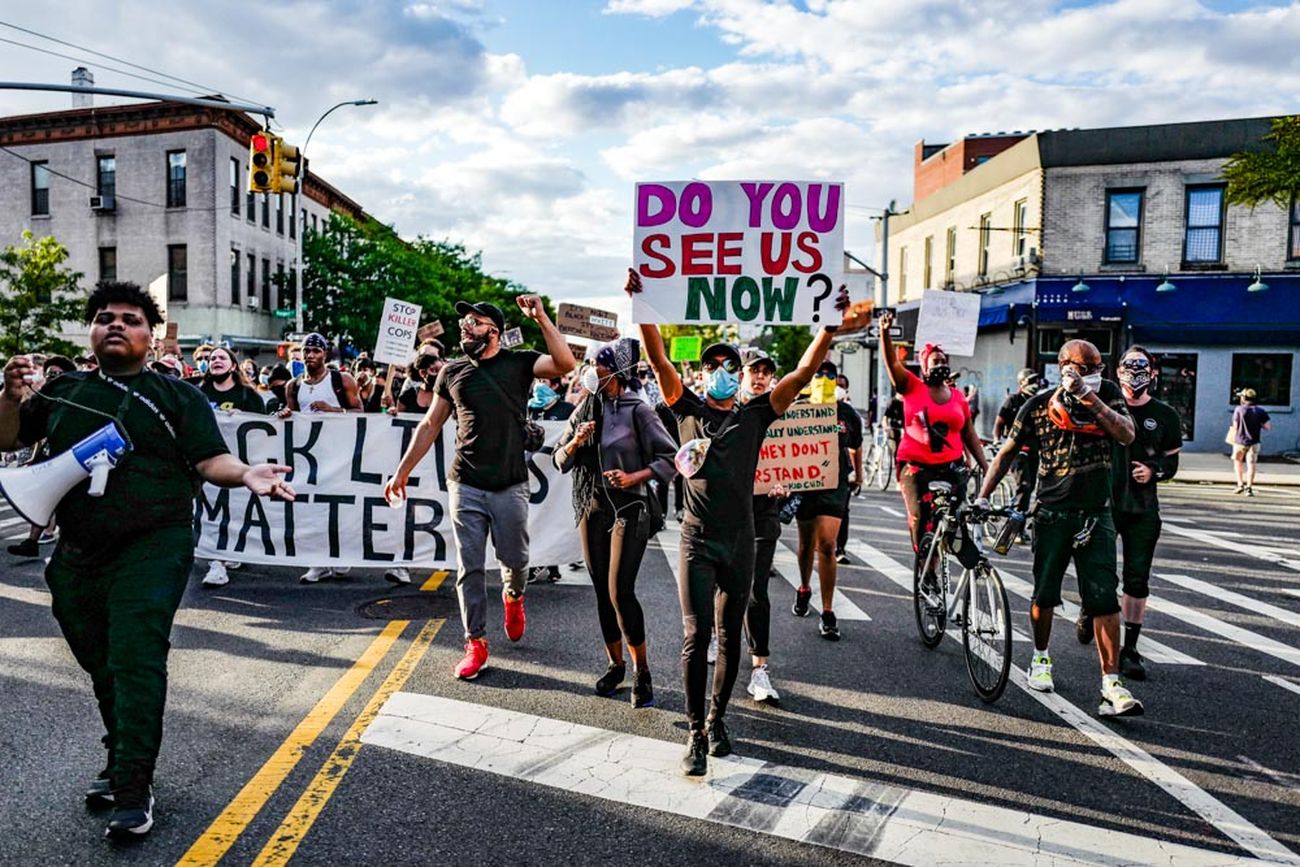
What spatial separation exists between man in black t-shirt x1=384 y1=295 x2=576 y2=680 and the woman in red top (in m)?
2.63

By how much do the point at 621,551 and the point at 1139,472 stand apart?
10.5 ft

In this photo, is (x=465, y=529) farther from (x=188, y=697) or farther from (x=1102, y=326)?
(x=1102, y=326)

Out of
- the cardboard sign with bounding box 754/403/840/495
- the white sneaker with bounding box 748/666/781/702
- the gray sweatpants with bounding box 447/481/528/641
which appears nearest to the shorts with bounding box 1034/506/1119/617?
the cardboard sign with bounding box 754/403/840/495

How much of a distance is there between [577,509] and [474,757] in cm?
160

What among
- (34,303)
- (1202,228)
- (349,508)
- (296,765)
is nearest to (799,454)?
(296,765)

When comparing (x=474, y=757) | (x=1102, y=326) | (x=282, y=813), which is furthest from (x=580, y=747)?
(x=1102, y=326)

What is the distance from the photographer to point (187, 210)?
3812 cm

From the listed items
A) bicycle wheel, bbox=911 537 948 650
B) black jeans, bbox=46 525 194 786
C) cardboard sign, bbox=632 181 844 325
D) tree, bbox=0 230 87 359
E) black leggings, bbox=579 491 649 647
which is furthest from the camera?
tree, bbox=0 230 87 359

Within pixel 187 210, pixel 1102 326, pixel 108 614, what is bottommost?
pixel 108 614

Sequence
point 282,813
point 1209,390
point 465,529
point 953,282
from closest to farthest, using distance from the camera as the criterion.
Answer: point 282,813 < point 465,529 < point 1209,390 < point 953,282

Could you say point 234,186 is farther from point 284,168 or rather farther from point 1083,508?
point 1083,508

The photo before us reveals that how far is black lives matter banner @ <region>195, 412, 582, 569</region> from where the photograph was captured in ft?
28.4

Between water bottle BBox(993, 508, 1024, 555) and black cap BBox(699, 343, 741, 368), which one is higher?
black cap BBox(699, 343, 741, 368)

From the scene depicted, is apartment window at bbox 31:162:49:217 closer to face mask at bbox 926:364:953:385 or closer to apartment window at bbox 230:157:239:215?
apartment window at bbox 230:157:239:215
